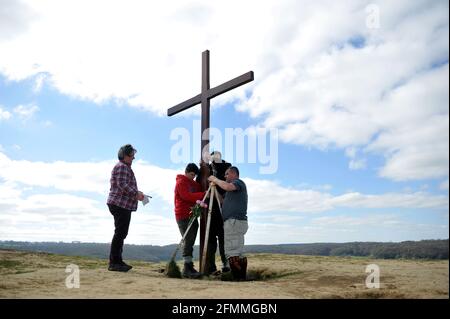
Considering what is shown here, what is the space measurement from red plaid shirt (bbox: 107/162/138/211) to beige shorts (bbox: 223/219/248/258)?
181 centimetres

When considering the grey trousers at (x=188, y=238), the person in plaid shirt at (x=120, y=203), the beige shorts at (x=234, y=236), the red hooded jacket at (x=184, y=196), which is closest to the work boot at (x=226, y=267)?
the beige shorts at (x=234, y=236)

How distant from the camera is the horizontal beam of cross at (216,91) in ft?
24.6

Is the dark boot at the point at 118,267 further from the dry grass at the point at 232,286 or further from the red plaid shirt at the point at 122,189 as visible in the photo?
the red plaid shirt at the point at 122,189

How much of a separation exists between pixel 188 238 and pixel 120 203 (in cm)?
149

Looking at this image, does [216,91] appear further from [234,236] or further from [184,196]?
[234,236]

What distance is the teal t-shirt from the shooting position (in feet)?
22.2

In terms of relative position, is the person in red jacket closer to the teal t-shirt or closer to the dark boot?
the teal t-shirt

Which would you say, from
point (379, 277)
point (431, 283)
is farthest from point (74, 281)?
point (431, 283)

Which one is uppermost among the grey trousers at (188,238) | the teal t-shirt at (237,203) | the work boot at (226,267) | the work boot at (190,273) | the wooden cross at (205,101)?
the wooden cross at (205,101)

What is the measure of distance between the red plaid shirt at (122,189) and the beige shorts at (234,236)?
5.93 feet

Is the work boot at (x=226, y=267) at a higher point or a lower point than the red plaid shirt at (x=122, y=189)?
lower

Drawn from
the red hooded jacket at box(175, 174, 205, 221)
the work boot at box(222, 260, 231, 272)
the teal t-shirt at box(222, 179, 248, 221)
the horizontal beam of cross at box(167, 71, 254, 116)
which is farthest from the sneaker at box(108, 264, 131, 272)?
the horizontal beam of cross at box(167, 71, 254, 116)
